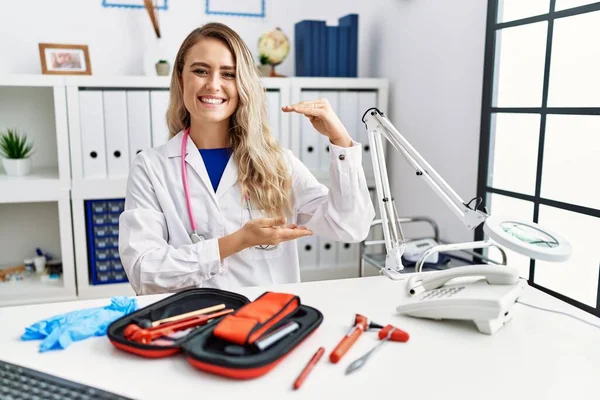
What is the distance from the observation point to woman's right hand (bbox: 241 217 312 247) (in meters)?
1.21

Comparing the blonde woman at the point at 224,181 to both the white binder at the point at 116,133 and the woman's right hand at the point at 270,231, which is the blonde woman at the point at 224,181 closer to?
the woman's right hand at the point at 270,231

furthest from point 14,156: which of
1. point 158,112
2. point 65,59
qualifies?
point 158,112

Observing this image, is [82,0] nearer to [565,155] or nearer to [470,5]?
[470,5]

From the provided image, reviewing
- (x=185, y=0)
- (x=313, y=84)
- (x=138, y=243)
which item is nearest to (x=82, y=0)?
(x=185, y=0)

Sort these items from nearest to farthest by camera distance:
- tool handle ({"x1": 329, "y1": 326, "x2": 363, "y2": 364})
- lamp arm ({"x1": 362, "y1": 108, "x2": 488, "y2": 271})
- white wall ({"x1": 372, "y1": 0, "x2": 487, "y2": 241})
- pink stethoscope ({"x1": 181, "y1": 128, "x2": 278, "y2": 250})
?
1. tool handle ({"x1": 329, "y1": 326, "x2": 363, "y2": 364})
2. lamp arm ({"x1": 362, "y1": 108, "x2": 488, "y2": 271})
3. pink stethoscope ({"x1": 181, "y1": 128, "x2": 278, "y2": 250})
4. white wall ({"x1": 372, "y1": 0, "x2": 487, "y2": 241})

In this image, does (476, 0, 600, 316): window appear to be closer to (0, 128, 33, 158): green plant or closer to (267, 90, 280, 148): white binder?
(267, 90, 280, 148): white binder

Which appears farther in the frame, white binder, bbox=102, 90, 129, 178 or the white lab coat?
white binder, bbox=102, 90, 129, 178

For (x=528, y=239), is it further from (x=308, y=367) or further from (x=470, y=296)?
(x=308, y=367)

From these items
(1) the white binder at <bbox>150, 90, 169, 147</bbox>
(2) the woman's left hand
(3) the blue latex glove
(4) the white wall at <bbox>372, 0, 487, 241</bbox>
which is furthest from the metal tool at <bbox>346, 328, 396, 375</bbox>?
(1) the white binder at <bbox>150, 90, 169, 147</bbox>

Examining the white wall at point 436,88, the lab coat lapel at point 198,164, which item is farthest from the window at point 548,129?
the lab coat lapel at point 198,164

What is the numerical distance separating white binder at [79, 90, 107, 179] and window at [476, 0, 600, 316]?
165 centimetres

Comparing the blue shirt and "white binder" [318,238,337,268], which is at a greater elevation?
the blue shirt

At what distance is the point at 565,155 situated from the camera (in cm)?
183

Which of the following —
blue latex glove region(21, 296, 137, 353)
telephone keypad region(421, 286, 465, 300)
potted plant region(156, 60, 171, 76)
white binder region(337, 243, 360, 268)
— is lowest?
white binder region(337, 243, 360, 268)
